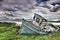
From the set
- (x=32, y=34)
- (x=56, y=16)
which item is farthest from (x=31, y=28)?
(x=56, y=16)

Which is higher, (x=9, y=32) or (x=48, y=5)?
(x=48, y=5)

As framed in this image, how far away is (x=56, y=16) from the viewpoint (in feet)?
33.1

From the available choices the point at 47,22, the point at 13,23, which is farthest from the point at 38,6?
the point at 13,23

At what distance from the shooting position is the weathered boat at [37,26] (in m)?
9.09

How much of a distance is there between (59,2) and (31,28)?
2378 mm

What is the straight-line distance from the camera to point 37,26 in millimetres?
9336

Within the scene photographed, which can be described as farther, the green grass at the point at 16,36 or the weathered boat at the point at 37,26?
the weathered boat at the point at 37,26

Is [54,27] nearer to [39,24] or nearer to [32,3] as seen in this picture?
[39,24]

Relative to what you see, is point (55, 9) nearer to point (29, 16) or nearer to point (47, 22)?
point (47, 22)

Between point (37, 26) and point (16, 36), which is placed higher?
point (37, 26)

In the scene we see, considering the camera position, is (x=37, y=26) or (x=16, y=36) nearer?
(x=16, y=36)

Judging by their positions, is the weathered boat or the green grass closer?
the green grass

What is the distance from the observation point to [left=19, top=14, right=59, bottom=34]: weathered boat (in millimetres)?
9094

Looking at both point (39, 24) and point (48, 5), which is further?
point (48, 5)
